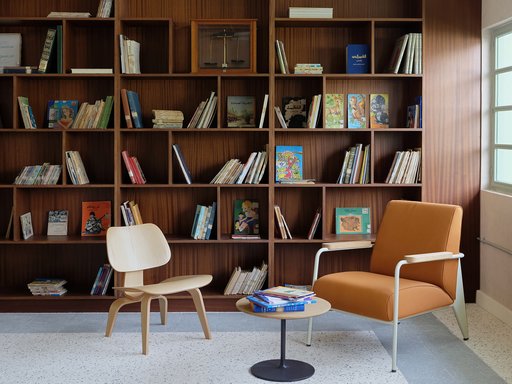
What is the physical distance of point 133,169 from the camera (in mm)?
5457

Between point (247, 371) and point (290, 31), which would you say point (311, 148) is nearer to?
point (290, 31)

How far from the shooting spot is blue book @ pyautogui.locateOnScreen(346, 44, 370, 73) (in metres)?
5.51

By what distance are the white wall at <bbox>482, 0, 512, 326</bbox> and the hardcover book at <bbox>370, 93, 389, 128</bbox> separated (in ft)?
2.30

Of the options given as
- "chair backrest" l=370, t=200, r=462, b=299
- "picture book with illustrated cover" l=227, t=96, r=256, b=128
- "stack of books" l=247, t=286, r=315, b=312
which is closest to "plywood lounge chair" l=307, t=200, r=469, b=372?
"chair backrest" l=370, t=200, r=462, b=299

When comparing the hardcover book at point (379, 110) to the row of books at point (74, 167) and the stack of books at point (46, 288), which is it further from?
the stack of books at point (46, 288)

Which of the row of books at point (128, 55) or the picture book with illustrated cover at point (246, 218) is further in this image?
the picture book with illustrated cover at point (246, 218)

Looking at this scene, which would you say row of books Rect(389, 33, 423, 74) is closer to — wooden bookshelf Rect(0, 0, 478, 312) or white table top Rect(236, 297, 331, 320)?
wooden bookshelf Rect(0, 0, 478, 312)

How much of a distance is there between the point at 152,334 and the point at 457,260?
1.95m

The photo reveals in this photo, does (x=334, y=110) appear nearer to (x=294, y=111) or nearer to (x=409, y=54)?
(x=294, y=111)

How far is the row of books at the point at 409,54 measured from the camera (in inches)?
213

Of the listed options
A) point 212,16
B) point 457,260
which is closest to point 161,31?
point 212,16

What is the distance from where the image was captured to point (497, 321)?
5078 mm

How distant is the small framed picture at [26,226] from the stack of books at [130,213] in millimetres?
712

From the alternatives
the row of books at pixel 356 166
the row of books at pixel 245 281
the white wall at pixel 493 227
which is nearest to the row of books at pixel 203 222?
the row of books at pixel 245 281
